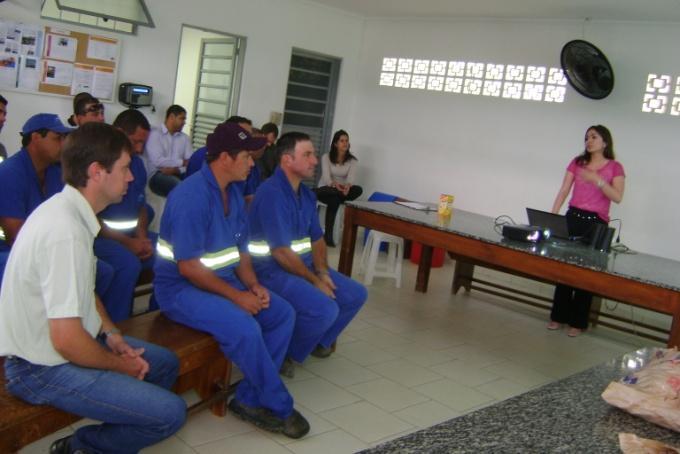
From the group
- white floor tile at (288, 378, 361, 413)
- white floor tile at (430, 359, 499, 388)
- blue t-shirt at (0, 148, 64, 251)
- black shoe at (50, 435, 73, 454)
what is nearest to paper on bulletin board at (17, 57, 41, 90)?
blue t-shirt at (0, 148, 64, 251)

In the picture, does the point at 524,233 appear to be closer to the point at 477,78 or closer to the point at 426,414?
the point at 426,414

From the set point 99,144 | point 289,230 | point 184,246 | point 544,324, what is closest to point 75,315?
point 99,144

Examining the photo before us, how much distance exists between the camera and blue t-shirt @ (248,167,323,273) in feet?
11.2

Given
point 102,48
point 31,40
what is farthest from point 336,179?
point 31,40

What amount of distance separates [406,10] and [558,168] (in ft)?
8.33

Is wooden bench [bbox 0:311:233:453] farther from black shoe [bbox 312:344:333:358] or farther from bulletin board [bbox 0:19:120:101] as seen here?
bulletin board [bbox 0:19:120:101]

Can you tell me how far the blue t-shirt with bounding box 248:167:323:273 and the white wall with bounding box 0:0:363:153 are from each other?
11.6ft

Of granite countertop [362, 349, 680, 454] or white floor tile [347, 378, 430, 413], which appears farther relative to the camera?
white floor tile [347, 378, 430, 413]

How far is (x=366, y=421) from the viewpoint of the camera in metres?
3.11

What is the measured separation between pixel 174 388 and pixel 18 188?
111 cm

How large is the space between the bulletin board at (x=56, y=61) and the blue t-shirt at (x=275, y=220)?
347 centimetres

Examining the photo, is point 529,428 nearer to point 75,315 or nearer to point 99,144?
point 75,315

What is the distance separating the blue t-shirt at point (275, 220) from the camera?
3.40m

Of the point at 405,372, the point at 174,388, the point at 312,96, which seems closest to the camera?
the point at 174,388
